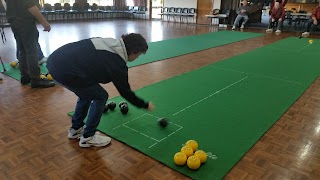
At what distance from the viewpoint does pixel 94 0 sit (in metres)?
16.3

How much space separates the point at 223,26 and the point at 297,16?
3.59 meters

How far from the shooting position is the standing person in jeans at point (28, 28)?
384cm

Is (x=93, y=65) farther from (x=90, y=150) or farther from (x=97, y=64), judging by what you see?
(x=90, y=150)

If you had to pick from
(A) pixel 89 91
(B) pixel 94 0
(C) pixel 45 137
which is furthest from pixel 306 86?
(B) pixel 94 0

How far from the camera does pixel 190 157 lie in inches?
93.0

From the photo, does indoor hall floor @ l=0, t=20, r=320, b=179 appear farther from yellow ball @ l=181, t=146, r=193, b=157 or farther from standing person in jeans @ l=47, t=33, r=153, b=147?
standing person in jeans @ l=47, t=33, r=153, b=147

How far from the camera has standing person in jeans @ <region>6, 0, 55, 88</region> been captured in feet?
12.6

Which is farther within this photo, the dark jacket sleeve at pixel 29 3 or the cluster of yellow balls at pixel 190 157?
the dark jacket sleeve at pixel 29 3

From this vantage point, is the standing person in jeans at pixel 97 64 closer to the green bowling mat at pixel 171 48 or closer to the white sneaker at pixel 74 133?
the white sneaker at pixel 74 133

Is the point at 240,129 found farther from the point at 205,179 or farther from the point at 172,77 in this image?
the point at 172,77

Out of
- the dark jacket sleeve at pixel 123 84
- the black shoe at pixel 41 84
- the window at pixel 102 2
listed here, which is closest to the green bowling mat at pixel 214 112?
the dark jacket sleeve at pixel 123 84

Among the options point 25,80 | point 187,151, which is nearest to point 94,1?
point 25,80

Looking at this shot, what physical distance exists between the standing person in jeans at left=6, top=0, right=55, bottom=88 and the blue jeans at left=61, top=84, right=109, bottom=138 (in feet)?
6.04

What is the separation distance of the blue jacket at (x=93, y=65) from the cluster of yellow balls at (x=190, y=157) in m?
0.53
